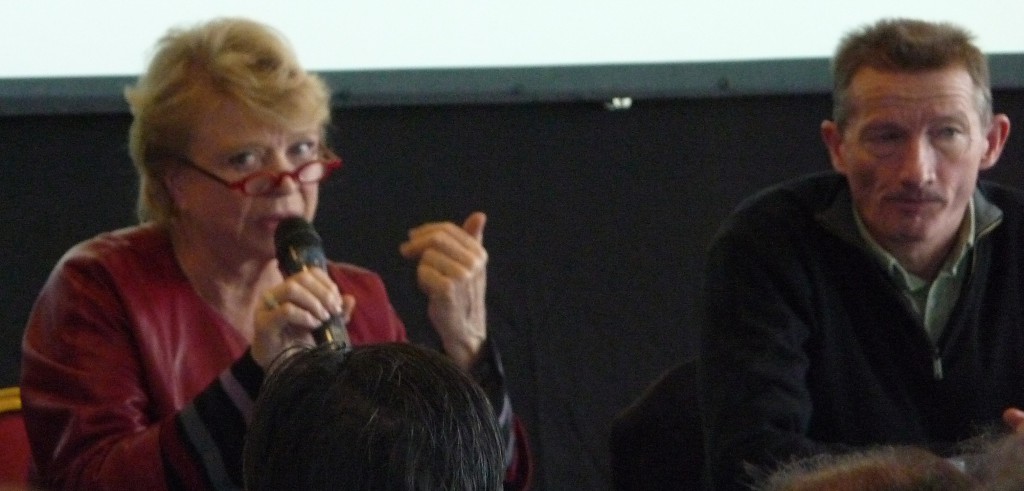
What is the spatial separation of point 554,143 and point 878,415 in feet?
4.02

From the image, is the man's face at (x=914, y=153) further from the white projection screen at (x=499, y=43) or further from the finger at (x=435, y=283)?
the white projection screen at (x=499, y=43)

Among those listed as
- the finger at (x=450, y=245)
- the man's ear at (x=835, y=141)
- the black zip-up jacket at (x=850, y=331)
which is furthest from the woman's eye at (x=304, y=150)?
the man's ear at (x=835, y=141)

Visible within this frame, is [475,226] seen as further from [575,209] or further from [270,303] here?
[575,209]

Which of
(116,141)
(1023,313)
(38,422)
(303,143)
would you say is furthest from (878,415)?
(116,141)

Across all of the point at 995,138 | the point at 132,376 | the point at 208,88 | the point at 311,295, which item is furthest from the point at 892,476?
the point at 995,138

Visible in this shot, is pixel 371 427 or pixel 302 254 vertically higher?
pixel 371 427

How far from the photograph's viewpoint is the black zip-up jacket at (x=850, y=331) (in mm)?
2141

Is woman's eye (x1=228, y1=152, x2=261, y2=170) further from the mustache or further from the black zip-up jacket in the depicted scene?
the mustache

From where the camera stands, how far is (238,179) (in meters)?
2.12

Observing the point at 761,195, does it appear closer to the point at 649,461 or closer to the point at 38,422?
the point at 649,461

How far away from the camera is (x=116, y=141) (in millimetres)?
2906

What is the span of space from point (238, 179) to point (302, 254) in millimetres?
250

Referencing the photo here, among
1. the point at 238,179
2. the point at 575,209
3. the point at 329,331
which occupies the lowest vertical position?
the point at 575,209

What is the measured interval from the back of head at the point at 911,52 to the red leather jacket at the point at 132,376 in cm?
77
